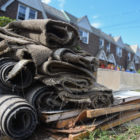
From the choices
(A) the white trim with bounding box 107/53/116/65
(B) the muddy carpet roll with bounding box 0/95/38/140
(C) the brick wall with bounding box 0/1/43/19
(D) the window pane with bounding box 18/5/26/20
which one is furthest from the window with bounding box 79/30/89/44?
(B) the muddy carpet roll with bounding box 0/95/38/140

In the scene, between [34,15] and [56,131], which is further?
[34,15]

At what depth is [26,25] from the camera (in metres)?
2.21

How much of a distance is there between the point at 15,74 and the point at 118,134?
1.56 metres

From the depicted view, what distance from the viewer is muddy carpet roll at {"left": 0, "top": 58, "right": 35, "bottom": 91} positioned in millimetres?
1462

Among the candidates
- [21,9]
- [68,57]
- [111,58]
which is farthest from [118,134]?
[111,58]

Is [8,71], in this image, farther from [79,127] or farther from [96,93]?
[96,93]

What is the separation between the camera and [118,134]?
5.51 ft

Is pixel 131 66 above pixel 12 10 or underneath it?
underneath

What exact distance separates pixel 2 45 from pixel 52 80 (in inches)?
35.4

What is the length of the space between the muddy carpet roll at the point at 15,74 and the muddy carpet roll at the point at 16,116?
152 mm

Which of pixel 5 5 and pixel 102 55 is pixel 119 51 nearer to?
pixel 102 55

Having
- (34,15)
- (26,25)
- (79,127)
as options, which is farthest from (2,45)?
(34,15)

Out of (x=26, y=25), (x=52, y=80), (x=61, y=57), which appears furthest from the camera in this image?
(x=26, y=25)

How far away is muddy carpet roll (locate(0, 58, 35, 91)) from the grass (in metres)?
1.07
